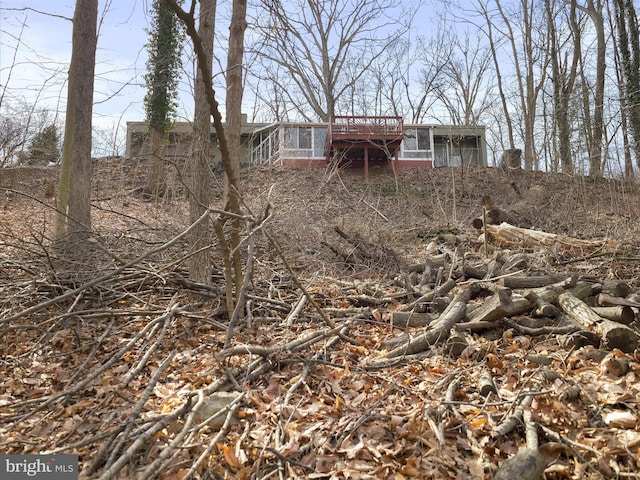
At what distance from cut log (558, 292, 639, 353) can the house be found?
16.1m

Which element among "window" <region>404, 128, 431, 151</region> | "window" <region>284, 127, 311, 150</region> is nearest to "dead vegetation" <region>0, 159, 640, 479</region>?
"window" <region>284, 127, 311, 150</region>

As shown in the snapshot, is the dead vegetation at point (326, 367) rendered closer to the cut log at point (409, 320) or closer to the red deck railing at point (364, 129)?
the cut log at point (409, 320)

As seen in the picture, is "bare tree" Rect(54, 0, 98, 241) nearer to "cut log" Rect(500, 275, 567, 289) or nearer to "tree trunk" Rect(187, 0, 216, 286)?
"tree trunk" Rect(187, 0, 216, 286)

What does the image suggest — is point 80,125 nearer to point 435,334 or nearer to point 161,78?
point 435,334

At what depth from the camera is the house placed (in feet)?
70.1

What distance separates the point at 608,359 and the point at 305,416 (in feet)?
7.48

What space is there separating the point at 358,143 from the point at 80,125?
1563 cm

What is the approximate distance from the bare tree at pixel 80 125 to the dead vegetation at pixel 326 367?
1.54 metres

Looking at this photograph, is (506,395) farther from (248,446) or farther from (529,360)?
(248,446)

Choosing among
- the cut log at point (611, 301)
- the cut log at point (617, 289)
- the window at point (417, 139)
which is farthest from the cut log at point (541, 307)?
the window at point (417, 139)

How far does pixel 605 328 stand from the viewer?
367cm

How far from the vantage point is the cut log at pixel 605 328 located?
3580 mm

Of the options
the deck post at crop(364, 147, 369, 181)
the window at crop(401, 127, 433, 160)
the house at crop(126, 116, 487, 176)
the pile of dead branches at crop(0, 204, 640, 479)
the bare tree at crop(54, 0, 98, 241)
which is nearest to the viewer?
the pile of dead branches at crop(0, 204, 640, 479)

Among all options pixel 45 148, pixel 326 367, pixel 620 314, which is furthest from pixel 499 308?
pixel 45 148
